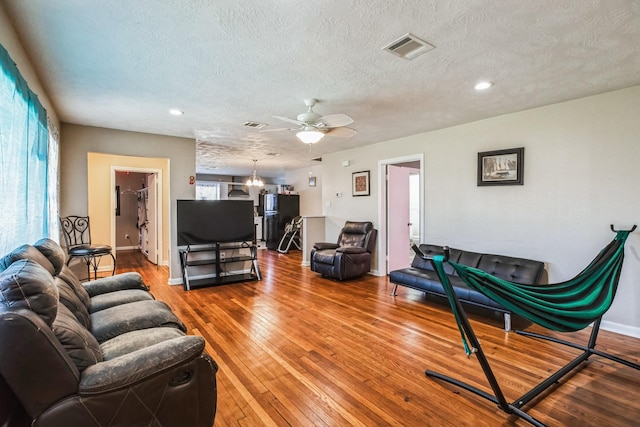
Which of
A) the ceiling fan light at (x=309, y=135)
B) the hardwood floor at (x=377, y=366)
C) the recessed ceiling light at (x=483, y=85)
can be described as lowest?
the hardwood floor at (x=377, y=366)

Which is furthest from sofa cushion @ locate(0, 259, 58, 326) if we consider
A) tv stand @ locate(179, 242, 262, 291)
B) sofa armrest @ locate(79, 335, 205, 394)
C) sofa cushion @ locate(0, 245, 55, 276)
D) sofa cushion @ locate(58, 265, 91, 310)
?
tv stand @ locate(179, 242, 262, 291)

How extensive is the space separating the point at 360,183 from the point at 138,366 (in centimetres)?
505

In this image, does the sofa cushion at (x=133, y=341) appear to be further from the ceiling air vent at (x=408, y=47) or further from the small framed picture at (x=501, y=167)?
the small framed picture at (x=501, y=167)

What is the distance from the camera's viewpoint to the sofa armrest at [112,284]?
274cm

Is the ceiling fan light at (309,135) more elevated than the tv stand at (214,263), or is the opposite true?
the ceiling fan light at (309,135)

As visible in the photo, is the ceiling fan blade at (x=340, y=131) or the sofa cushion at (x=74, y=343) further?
the ceiling fan blade at (x=340, y=131)

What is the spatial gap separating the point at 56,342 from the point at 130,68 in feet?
7.54

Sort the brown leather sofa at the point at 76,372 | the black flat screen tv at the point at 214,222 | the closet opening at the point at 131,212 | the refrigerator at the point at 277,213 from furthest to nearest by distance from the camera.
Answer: the refrigerator at the point at 277,213 < the closet opening at the point at 131,212 < the black flat screen tv at the point at 214,222 < the brown leather sofa at the point at 76,372

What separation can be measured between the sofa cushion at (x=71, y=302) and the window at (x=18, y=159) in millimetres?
356

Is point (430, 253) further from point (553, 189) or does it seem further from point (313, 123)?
point (313, 123)

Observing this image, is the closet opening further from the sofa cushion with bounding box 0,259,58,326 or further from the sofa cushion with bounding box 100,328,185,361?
the sofa cushion with bounding box 0,259,58,326

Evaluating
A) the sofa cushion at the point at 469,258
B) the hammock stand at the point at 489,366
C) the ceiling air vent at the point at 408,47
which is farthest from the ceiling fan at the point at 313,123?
the sofa cushion at the point at 469,258

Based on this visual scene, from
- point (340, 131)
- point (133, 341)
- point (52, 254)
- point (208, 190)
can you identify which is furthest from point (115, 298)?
point (208, 190)

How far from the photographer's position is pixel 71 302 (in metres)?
1.91
